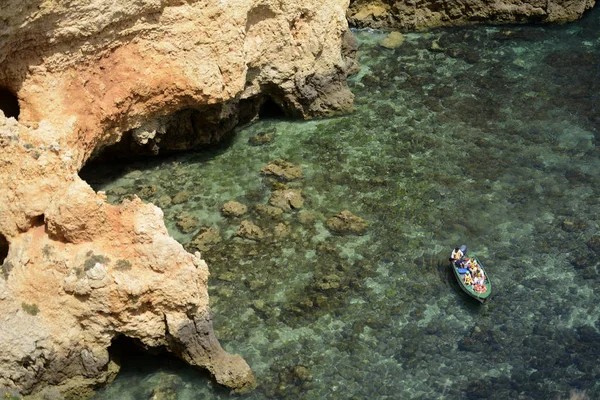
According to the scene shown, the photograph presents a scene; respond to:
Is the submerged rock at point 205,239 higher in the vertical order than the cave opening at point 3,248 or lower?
lower

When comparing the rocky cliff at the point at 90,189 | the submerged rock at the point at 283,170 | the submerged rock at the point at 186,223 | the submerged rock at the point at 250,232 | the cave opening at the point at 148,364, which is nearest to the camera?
the rocky cliff at the point at 90,189

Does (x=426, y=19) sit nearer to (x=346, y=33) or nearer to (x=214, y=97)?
(x=346, y=33)

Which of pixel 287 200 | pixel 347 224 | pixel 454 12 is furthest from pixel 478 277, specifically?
pixel 454 12

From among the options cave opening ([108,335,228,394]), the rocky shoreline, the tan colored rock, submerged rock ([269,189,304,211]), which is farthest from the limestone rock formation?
cave opening ([108,335,228,394])

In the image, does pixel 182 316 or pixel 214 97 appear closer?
pixel 182 316

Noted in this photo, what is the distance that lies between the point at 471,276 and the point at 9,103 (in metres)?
8.35

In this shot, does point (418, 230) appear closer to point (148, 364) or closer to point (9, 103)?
point (148, 364)

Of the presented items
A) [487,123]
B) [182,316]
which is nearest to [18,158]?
[182,316]

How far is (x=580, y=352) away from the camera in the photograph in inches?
613

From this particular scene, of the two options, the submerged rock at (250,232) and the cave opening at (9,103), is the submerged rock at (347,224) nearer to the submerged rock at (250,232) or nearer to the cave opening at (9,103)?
the submerged rock at (250,232)

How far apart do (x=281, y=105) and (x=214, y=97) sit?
283cm

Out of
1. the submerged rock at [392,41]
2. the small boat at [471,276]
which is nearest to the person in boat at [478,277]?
the small boat at [471,276]

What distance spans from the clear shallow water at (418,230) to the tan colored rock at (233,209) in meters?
0.17

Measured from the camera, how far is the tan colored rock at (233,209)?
18312 mm
